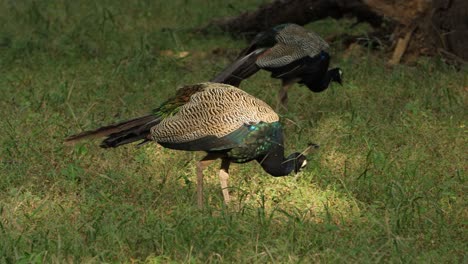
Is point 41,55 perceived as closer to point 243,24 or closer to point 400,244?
point 243,24

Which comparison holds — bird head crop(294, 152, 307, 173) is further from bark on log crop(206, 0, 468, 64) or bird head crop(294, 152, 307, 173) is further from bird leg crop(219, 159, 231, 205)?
bark on log crop(206, 0, 468, 64)

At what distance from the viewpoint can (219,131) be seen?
18.7ft

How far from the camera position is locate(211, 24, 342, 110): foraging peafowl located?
7699 mm

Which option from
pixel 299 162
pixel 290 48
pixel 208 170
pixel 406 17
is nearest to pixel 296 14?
pixel 406 17

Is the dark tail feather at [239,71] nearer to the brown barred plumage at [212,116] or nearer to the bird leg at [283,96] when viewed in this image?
the bird leg at [283,96]

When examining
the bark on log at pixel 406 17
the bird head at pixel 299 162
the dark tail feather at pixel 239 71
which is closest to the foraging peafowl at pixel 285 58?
the dark tail feather at pixel 239 71

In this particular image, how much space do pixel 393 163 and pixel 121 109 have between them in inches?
96.7

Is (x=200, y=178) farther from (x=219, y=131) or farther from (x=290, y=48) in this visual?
(x=290, y=48)

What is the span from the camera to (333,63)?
31.1 feet

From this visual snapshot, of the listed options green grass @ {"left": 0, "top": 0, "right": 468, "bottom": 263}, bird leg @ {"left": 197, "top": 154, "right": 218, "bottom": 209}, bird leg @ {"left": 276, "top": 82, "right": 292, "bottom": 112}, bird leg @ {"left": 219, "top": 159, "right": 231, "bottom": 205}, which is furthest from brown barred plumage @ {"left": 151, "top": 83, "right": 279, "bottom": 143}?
bird leg @ {"left": 276, "top": 82, "right": 292, "bottom": 112}

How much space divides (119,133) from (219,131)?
25.0 inches

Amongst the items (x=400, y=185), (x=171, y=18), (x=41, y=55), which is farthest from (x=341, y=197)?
(x=171, y=18)

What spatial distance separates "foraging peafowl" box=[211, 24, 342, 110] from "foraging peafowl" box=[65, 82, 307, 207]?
1.71 m

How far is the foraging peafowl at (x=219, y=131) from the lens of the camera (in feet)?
18.8
